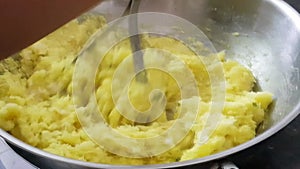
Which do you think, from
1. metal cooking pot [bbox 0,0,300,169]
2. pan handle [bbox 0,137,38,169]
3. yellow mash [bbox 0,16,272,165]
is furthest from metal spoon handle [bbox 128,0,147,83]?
pan handle [bbox 0,137,38,169]

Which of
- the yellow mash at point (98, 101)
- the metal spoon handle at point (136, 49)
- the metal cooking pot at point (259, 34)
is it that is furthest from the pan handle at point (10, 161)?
the metal cooking pot at point (259, 34)

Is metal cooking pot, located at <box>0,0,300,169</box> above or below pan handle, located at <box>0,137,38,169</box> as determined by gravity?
below

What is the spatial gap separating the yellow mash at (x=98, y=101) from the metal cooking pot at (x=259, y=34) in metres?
0.04

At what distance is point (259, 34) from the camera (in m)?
1.08

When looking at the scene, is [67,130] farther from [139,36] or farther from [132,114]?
Answer: [139,36]

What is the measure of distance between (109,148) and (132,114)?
0.12 metres

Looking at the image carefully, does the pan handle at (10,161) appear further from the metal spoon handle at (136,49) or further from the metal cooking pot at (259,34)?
the metal cooking pot at (259,34)

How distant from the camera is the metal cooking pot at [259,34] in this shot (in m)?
0.97

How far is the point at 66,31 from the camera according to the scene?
1.11 metres

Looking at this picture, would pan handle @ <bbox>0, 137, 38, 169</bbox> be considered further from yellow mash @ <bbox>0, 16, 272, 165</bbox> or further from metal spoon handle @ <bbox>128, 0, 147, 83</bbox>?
metal spoon handle @ <bbox>128, 0, 147, 83</bbox>

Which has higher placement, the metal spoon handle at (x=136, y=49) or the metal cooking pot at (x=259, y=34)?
the metal spoon handle at (x=136, y=49)

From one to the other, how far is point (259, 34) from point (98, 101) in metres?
0.38

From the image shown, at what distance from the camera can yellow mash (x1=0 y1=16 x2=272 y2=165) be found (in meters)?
0.87

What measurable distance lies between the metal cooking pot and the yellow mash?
0.12ft
